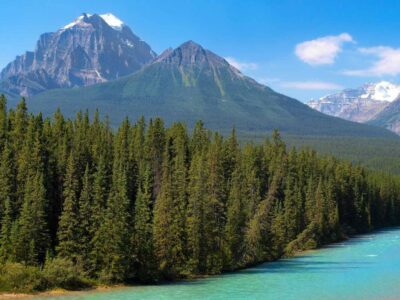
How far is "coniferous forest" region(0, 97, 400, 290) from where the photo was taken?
2598 inches

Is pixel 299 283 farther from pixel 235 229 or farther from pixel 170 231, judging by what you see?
pixel 170 231

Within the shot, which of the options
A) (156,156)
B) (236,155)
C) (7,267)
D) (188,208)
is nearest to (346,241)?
(236,155)

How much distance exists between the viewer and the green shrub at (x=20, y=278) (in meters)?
58.9

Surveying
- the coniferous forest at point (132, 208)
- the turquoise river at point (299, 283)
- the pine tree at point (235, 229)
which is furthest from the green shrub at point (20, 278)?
the pine tree at point (235, 229)

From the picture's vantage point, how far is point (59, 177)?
3083 inches

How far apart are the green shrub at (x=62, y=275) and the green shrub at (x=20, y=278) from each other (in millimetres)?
924

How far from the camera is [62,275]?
6234cm

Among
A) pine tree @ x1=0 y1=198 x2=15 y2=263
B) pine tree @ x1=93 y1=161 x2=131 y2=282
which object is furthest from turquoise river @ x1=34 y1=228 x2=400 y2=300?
pine tree @ x1=0 y1=198 x2=15 y2=263

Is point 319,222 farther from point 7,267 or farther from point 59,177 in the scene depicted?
point 7,267

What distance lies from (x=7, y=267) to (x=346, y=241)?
85.4 meters

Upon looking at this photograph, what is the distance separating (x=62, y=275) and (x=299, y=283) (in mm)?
27017

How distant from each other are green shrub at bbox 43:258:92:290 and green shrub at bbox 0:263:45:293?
3.03 feet

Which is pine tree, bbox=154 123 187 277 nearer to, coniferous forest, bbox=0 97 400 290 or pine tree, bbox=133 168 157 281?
coniferous forest, bbox=0 97 400 290

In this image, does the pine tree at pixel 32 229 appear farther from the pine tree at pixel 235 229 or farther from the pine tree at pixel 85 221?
the pine tree at pixel 235 229
